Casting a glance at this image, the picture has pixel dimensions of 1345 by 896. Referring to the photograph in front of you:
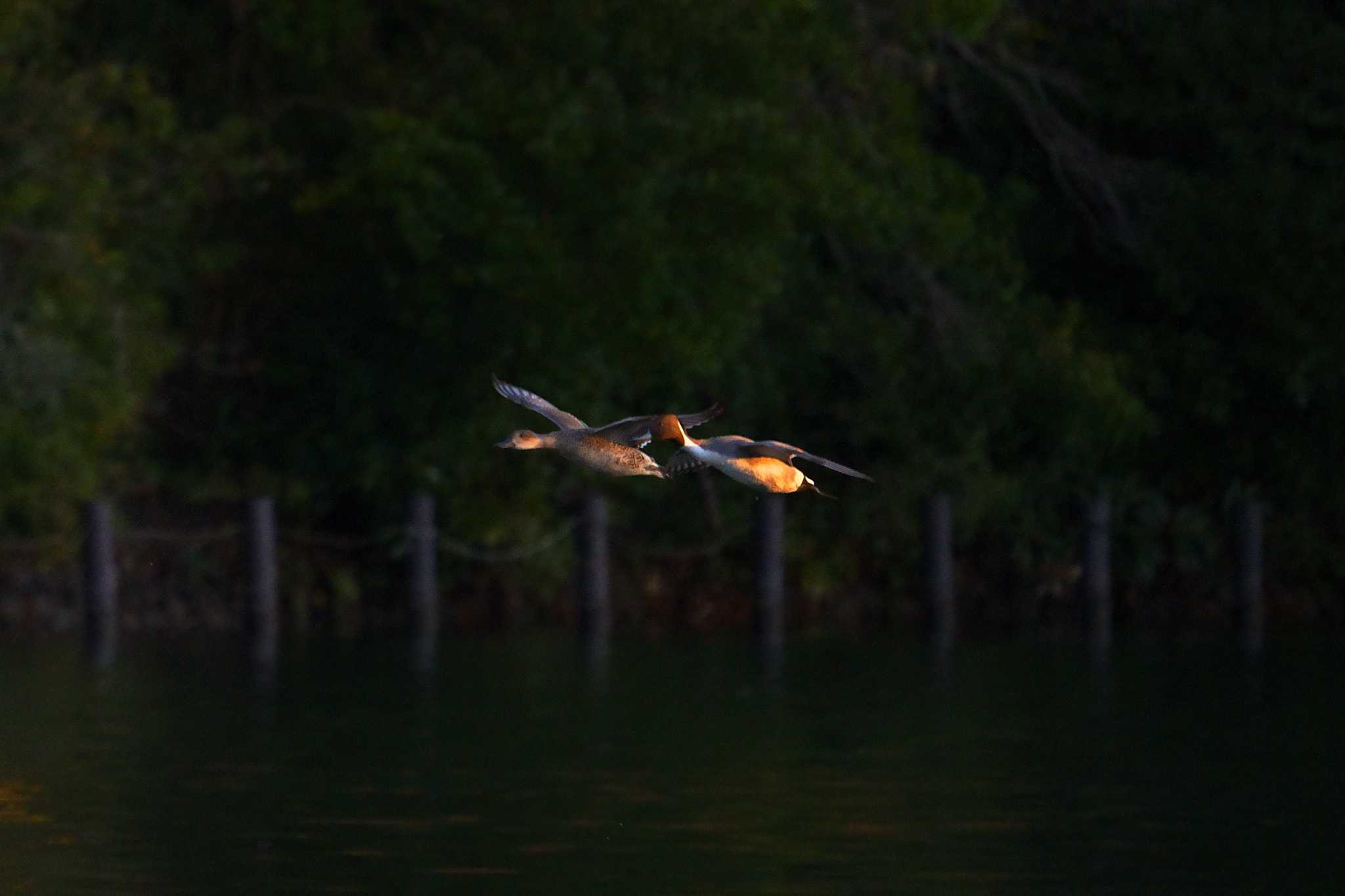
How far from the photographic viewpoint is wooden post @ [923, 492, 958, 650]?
101ft

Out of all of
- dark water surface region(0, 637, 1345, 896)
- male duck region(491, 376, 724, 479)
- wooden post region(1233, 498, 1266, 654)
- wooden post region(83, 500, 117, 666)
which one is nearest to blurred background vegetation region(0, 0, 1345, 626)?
wooden post region(83, 500, 117, 666)

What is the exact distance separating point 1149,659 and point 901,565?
24.0 feet

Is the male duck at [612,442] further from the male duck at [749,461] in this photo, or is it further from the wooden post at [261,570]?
the wooden post at [261,570]

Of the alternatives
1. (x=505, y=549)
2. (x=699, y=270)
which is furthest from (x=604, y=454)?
(x=505, y=549)

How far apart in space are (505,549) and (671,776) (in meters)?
14.0

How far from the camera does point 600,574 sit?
30.2 m

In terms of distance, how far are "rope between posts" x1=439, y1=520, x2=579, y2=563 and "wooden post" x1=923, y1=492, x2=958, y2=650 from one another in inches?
136

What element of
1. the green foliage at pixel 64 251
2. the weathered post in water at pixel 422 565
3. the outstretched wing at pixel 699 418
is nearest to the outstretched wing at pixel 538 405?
the outstretched wing at pixel 699 418

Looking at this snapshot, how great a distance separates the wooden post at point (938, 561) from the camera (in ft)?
101

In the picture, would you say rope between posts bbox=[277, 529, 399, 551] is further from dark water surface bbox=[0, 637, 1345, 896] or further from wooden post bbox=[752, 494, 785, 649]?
dark water surface bbox=[0, 637, 1345, 896]

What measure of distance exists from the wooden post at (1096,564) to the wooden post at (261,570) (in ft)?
25.9

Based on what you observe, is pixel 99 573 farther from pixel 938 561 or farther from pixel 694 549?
pixel 938 561

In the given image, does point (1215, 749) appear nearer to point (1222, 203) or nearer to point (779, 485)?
point (779, 485)

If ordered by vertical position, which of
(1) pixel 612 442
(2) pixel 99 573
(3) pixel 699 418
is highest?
(2) pixel 99 573
